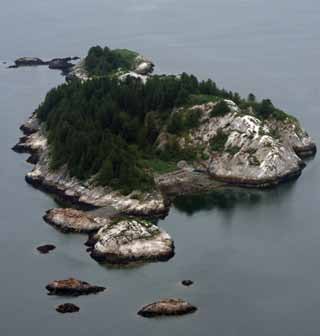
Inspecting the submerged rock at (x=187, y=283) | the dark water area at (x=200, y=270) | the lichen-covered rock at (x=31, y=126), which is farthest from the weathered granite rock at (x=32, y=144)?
the submerged rock at (x=187, y=283)

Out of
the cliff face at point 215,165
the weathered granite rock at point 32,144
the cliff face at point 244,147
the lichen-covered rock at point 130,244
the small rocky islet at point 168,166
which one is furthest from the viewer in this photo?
the weathered granite rock at point 32,144

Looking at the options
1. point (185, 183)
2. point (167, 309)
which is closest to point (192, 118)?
point (185, 183)

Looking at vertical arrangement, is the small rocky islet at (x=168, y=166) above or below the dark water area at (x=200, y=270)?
above

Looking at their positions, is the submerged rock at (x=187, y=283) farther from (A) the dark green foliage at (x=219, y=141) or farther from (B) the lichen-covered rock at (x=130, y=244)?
(A) the dark green foliage at (x=219, y=141)

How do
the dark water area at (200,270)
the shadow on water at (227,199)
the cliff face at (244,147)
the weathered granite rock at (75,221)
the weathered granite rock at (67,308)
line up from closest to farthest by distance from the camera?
the dark water area at (200,270), the weathered granite rock at (67,308), the weathered granite rock at (75,221), the shadow on water at (227,199), the cliff face at (244,147)

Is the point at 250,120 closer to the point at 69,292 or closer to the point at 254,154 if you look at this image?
the point at 254,154

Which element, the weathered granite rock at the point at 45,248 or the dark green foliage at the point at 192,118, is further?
the dark green foliage at the point at 192,118

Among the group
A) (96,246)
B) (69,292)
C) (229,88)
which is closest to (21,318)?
(69,292)
